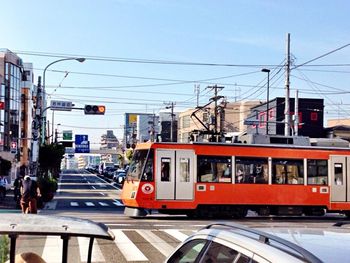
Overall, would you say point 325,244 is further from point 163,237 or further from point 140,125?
point 140,125

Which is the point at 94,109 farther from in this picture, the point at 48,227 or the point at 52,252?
the point at 48,227

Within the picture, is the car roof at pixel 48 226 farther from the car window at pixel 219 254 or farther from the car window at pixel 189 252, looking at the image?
the car window at pixel 219 254

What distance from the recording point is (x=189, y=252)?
414cm

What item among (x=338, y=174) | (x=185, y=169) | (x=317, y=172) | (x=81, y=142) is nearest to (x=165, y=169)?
(x=185, y=169)

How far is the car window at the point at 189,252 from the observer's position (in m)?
3.94

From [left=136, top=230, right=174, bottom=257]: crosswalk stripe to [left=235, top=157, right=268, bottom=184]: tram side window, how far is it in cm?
636

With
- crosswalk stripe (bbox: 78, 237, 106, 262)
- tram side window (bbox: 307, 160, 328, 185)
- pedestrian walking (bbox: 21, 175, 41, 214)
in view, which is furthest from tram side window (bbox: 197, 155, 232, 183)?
crosswalk stripe (bbox: 78, 237, 106, 262)

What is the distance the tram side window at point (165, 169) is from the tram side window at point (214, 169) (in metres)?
1.26

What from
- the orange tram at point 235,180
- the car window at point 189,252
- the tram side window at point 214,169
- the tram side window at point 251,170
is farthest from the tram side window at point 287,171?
the car window at point 189,252

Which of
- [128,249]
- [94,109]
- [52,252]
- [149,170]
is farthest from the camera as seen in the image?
[94,109]

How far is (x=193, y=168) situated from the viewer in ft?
73.1

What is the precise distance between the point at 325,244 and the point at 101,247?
11130 millimetres

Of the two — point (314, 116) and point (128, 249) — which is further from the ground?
point (314, 116)

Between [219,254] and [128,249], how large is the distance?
33.8 feet
